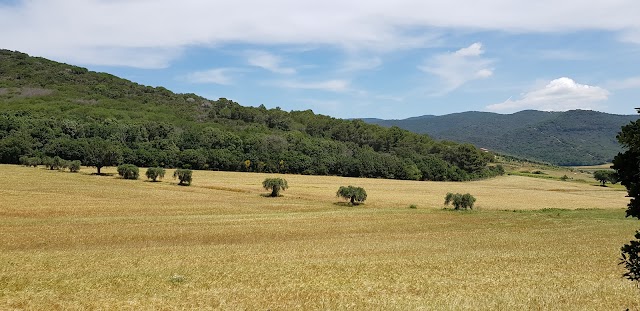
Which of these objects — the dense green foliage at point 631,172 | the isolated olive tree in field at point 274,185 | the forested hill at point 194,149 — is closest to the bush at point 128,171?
the forested hill at point 194,149

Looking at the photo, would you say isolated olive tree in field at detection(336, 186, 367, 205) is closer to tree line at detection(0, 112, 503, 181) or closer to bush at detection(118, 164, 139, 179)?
bush at detection(118, 164, 139, 179)

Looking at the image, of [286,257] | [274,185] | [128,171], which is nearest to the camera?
[286,257]

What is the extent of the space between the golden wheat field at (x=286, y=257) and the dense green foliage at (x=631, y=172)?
7.94 meters

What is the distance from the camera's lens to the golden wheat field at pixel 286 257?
1694 centimetres

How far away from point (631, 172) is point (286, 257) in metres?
21.8

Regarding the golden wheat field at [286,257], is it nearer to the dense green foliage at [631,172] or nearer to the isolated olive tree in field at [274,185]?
the dense green foliage at [631,172]

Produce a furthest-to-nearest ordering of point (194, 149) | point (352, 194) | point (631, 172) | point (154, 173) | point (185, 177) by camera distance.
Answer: point (194, 149), point (154, 173), point (185, 177), point (352, 194), point (631, 172)

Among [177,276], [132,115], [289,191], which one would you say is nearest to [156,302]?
[177,276]

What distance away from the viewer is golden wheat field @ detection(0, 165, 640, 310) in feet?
55.6

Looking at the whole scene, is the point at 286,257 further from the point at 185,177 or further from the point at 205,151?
the point at 205,151

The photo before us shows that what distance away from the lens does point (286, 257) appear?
2830 centimetres

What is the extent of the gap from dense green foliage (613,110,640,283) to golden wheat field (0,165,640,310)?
794 centimetres

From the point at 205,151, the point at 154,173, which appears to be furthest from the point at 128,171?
the point at 205,151

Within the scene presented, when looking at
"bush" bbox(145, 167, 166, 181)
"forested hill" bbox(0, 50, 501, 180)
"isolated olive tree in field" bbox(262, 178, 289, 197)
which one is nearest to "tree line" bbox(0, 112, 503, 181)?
"forested hill" bbox(0, 50, 501, 180)
